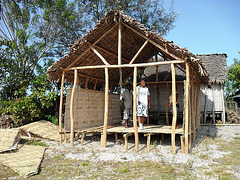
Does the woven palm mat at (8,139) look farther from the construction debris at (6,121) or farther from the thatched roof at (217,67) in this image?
the thatched roof at (217,67)

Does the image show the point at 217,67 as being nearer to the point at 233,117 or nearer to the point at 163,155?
the point at 233,117

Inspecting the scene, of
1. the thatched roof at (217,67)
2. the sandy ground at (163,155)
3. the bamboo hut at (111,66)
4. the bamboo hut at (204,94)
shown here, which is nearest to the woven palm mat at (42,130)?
the sandy ground at (163,155)

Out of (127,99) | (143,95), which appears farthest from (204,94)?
(143,95)

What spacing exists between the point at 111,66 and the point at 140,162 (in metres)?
2.90

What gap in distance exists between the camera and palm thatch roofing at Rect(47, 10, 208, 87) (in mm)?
5293

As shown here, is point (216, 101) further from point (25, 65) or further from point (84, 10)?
point (25, 65)

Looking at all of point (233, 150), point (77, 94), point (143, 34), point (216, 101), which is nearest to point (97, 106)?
point (77, 94)

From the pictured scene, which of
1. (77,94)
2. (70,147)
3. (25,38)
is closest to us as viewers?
(70,147)

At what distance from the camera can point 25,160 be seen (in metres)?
4.65

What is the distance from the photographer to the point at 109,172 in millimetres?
3977

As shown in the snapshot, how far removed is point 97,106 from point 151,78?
14.2 feet

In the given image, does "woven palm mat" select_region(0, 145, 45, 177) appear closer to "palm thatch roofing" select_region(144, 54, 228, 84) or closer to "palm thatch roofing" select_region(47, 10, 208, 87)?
"palm thatch roofing" select_region(47, 10, 208, 87)

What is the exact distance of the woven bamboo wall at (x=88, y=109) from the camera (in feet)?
22.2

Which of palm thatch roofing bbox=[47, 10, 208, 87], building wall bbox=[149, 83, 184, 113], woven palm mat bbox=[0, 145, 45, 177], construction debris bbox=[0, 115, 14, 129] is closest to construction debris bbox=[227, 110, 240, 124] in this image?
building wall bbox=[149, 83, 184, 113]
